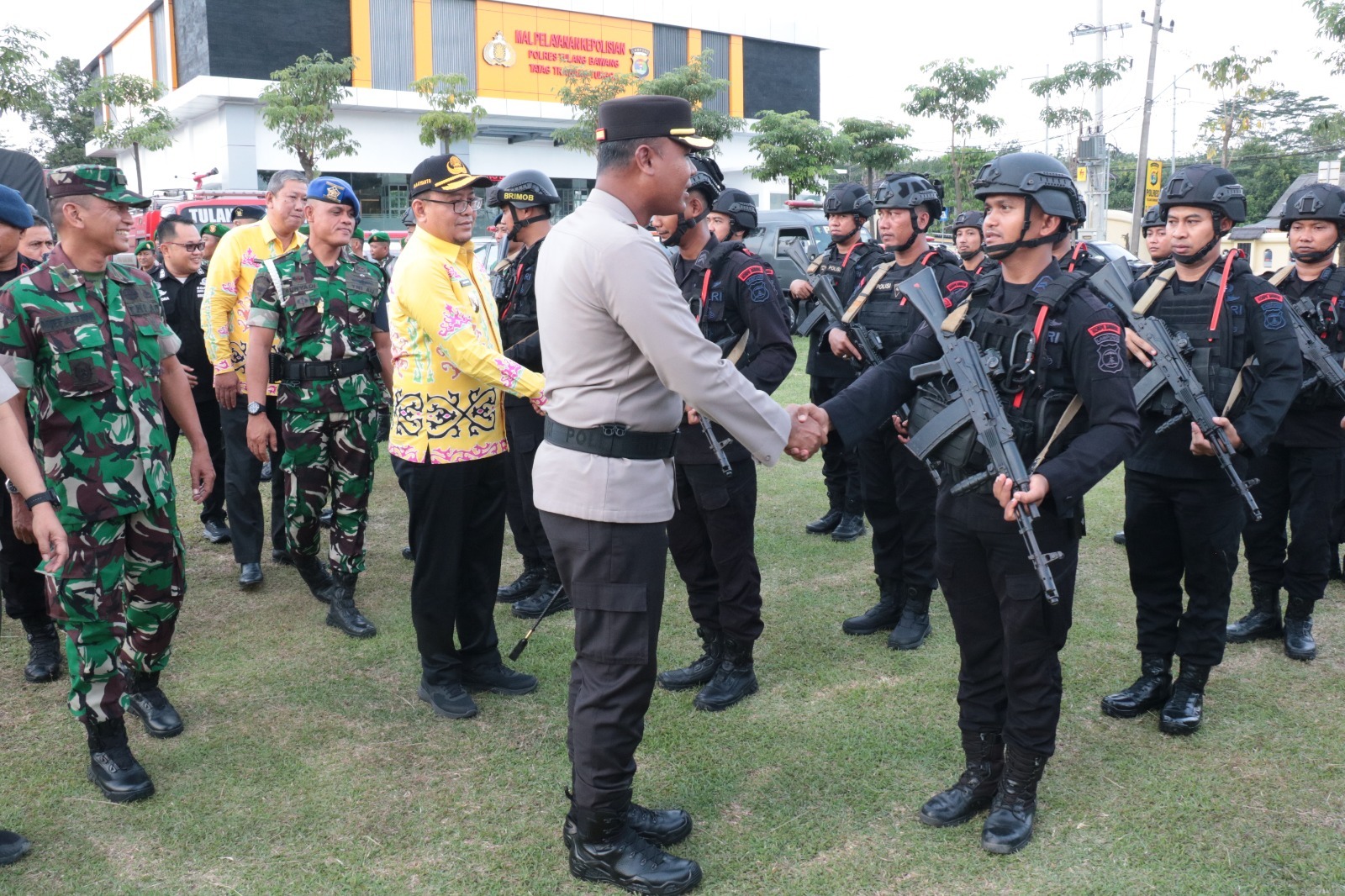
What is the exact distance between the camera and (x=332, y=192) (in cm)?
489

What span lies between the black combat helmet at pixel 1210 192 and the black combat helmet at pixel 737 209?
99.6 inches

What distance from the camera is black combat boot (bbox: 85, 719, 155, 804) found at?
11.4ft

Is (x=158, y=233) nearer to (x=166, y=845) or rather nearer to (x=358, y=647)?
(x=358, y=647)

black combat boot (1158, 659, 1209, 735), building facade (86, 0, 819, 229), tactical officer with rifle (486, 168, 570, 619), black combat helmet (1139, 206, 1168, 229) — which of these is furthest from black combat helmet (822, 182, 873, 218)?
building facade (86, 0, 819, 229)

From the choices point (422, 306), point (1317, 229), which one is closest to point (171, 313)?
point (422, 306)

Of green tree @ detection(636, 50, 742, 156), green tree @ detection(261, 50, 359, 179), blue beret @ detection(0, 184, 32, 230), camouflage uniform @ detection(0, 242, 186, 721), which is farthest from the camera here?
green tree @ detection(636, 50, 742, 156)

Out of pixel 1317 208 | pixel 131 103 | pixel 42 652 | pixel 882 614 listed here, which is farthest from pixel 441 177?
pixel 131 103

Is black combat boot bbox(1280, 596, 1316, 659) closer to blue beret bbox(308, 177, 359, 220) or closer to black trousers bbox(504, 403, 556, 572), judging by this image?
black trousers bbox(504, 403, 556, 572)

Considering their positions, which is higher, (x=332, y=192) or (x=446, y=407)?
(x=332, y=192)

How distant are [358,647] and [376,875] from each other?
1968 mm

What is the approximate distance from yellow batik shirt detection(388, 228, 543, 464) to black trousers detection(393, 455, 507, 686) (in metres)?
0.09

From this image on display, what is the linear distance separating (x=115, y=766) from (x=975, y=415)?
315cm

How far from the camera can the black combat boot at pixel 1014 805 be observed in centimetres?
314

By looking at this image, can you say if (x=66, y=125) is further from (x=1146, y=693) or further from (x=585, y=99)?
(x=1146, y=693)
